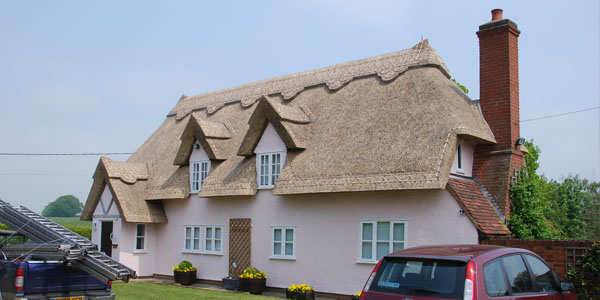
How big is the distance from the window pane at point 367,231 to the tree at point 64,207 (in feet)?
328

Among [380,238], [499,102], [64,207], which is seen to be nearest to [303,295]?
[380,238]

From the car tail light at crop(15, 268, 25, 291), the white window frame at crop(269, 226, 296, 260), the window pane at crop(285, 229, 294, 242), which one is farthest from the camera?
the window pane at crop(285, 229, 294, 242)

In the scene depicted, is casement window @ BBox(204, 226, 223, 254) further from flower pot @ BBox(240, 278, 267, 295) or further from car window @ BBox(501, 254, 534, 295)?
car window @ BBox(501, 254, 534, 295)

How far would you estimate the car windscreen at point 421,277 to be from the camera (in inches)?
272

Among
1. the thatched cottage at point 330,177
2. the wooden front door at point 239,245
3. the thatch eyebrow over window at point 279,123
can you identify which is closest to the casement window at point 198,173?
the thatched cottage at point 330,177

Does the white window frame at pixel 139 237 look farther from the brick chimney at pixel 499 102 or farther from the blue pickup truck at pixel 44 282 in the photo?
the brick chimney at pixel 499 102

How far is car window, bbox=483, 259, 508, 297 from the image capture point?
703cm

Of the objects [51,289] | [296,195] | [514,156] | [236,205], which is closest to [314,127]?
[296,195]

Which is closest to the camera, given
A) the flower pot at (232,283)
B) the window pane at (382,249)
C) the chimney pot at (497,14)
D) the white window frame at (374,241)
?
the white window frame at (374,241)

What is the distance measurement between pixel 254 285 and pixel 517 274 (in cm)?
1272

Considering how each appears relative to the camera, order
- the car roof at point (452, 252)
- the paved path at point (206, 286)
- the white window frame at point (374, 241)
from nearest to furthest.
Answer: the car roof at point (452, 252) < the white window frame at point (374, 241) < the paved path at point (206, 286)

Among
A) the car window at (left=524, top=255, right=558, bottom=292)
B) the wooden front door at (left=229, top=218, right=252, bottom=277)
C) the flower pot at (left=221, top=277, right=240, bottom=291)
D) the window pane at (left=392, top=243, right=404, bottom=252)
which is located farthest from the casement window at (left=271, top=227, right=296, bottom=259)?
the car window at (left=524, top=255, right=558, bottom=292)

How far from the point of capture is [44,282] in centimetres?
1066

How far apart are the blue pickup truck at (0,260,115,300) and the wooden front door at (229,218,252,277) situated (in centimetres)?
955
